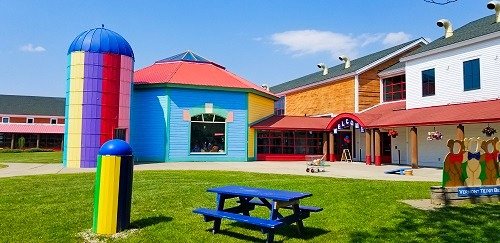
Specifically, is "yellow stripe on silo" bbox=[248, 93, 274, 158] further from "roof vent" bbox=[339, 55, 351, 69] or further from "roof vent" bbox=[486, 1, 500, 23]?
"roof vent" bbox=[486, 1, 500, 23]

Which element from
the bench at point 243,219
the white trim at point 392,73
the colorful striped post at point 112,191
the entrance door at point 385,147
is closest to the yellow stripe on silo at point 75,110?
the colorful striped post at point 112,191

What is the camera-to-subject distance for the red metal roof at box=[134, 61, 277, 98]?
2508cm

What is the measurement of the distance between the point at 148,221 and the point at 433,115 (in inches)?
640

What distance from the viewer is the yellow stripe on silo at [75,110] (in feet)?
64.5

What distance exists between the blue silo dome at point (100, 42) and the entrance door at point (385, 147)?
16.0 meters

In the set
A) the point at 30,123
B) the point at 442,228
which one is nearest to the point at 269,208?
the point at 442,228

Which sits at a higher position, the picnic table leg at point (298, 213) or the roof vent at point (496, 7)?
the roof vent at point (496, 7)

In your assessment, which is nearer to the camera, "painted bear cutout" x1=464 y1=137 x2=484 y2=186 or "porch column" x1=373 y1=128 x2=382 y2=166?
"painted bear cutout" x1=464 y1=137 x2=484 y2=186

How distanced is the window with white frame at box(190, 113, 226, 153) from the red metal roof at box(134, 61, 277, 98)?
216 centimetres

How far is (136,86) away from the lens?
971 inches

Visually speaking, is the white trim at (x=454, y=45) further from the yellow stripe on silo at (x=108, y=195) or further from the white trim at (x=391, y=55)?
the yellow stripe on silo at (x=108, y=195)

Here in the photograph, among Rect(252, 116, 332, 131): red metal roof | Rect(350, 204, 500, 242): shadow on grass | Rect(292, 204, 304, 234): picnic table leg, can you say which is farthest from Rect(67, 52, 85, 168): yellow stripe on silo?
Rect(350, 204, 500, 242): shadow on grass

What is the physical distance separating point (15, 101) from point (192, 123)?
126 ft

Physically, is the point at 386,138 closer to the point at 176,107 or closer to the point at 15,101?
the point at 176,107
